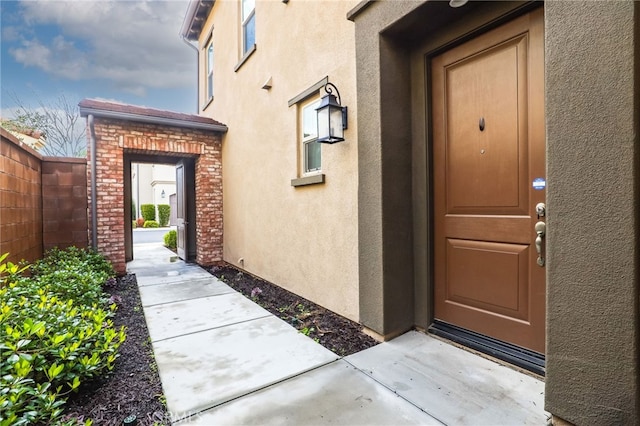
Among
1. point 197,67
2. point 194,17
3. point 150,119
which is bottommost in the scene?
point 150,119

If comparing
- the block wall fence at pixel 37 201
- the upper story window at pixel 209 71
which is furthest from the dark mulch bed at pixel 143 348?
the upper story window at pixel 209 71

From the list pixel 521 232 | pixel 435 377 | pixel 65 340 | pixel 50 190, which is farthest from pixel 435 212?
pixel 50 190

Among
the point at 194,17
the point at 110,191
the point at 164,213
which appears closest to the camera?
the point at 110,191

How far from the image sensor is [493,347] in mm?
2457

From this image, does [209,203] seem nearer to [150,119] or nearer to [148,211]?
[150,119]

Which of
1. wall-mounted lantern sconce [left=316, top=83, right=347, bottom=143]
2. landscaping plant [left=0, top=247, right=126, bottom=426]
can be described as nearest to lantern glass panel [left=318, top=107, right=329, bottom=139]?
wall-mounted lantern sconce [left=316, top=83, right=347, bottom=143]

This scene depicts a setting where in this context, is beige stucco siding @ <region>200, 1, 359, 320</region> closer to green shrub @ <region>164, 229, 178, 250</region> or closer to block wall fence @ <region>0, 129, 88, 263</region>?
block wall fence @ <region>0, 129, 88, 263</region>

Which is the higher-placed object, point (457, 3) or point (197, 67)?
point (197, 67)

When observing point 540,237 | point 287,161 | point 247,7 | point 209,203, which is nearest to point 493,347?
point 540,237

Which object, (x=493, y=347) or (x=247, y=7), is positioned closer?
(x=493, y=347)

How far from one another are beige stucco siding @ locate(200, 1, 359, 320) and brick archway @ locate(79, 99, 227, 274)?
0.48m

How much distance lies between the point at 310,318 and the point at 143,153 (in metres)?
5.18

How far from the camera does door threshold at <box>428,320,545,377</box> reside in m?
2.21

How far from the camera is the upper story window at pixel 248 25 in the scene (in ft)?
19.7
